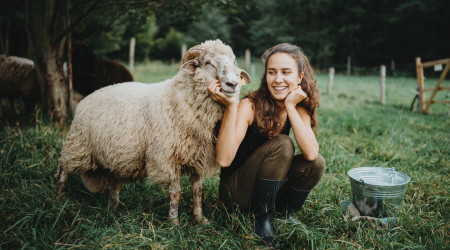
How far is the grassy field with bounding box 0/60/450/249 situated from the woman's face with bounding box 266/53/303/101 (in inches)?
40.8

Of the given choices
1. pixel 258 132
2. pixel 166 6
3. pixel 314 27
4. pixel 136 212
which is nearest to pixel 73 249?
pixel 136 212

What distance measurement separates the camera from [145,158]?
2371 millimetres

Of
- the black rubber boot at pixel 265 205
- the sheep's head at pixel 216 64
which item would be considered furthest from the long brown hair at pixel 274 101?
the black rubber boot at pixel 265 205

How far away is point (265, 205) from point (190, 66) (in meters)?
1.22

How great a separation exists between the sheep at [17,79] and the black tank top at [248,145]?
4.50 m

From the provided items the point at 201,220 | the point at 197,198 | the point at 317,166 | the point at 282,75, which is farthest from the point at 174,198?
the point at 282,75

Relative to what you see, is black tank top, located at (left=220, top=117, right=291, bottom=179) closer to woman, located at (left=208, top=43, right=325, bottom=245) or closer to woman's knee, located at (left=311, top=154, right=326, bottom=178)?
woman, located at (left=208, top=43, right=325, bottom=245)

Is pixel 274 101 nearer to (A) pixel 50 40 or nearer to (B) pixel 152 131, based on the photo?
(B) pixel 152 131

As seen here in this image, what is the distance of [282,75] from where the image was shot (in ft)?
7.32

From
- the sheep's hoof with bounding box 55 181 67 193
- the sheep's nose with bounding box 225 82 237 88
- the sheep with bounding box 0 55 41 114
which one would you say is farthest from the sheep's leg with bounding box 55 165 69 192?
the sheep with bounding box 0 55 41 114

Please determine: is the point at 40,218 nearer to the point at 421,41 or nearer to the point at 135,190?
the point at 135,190

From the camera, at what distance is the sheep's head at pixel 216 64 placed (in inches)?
77.9

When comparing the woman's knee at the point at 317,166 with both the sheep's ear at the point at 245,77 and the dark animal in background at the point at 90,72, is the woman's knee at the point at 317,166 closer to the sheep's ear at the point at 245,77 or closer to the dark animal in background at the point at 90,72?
the sheep's ear at the point at 245,77

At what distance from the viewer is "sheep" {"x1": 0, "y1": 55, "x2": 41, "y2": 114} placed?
16.6 ft
